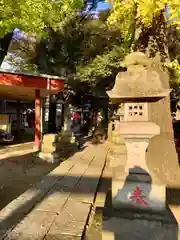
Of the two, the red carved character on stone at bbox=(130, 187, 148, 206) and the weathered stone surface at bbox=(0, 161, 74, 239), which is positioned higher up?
the red carved character on stone at bbox=(130, 187, 148, 206)

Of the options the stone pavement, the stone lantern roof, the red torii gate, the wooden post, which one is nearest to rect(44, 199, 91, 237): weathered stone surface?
the stone pavement

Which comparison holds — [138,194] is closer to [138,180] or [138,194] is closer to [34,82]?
[138,180]

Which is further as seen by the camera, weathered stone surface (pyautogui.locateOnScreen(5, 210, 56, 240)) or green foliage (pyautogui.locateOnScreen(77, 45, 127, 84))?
green foliage (pyautogui.locateOnScreen(77, 45, 127, 84))

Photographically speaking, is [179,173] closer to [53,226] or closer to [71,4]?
[53,226]

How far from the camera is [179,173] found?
6.35m

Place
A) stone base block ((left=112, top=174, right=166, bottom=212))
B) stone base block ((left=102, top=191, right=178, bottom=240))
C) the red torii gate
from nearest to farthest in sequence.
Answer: stone base block ((left=102, top=191, right=178, bottom=240)) < stone base block ((left=112, top=174, right=166, bottom=212)) < the red torii gate

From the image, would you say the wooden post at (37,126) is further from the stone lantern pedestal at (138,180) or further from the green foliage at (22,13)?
the stone lantern pedestal at (138,180)

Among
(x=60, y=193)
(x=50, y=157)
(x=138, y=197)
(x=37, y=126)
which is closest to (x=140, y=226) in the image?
(x=138, y=197)

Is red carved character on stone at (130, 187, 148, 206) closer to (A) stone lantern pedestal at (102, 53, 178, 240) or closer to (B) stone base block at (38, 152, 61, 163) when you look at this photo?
(A) stone lantern pedestal at (102, 53, 178, 240)

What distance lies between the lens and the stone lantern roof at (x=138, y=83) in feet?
12.5

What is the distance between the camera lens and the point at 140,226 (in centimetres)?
354

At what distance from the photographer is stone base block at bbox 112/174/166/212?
367cm

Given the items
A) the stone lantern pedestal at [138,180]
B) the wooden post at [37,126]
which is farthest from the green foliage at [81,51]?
the stone lantern pedestal at [138,180]

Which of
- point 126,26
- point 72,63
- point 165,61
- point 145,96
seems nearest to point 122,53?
point 72,63
